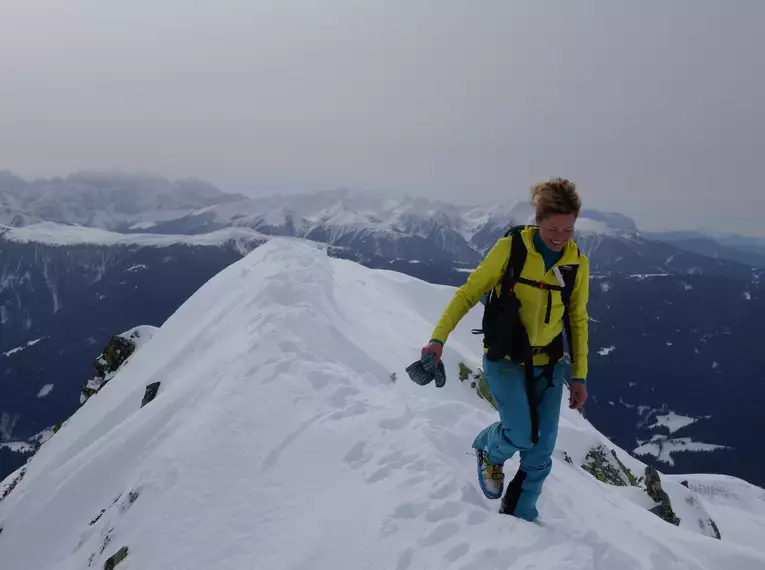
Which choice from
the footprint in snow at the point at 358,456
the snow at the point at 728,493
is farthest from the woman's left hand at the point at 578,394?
the snow at the point at 728,493

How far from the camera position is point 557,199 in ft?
17.0

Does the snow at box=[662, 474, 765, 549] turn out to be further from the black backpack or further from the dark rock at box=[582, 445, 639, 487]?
the black backpack

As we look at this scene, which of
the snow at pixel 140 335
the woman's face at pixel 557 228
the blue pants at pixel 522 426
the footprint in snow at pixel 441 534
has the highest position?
the woman's face at pixel 557 228

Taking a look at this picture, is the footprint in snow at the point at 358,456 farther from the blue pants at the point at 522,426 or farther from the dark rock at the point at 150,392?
the dark rock at the point at 150,392

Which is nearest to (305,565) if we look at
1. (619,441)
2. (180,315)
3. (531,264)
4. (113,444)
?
(531,264)

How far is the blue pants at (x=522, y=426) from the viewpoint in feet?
18.7

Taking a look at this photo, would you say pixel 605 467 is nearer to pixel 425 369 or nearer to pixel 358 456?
pixel 358 456

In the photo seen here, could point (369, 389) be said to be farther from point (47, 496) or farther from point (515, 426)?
point (47, 496)

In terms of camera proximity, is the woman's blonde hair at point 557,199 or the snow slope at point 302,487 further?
the snow slope at point 302,487

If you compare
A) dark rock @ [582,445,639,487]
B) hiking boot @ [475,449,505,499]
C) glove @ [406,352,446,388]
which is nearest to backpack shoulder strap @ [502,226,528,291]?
glove @ [406,352,446,388]

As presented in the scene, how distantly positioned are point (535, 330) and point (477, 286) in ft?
2.99

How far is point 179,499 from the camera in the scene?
26.2 ft

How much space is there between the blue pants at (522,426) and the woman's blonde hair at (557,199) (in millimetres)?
1827

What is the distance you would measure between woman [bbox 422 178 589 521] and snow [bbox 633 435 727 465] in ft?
592
